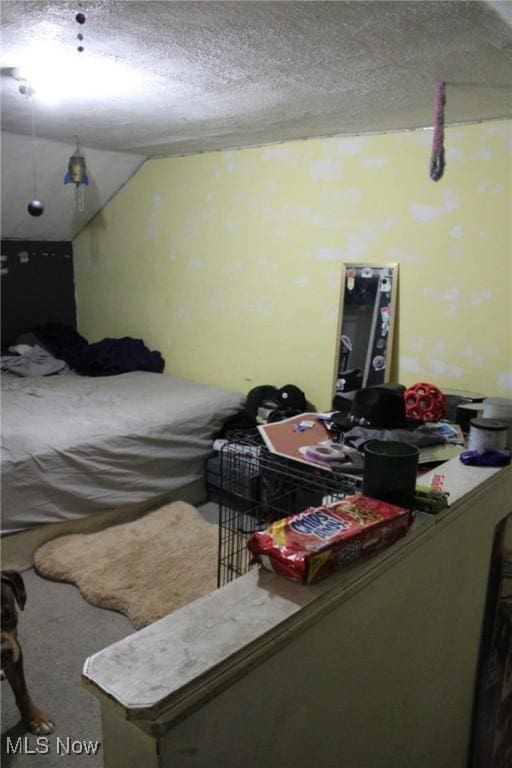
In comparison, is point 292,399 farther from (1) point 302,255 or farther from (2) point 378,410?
(2) point 378,410

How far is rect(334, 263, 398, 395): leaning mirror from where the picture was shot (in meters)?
3.23

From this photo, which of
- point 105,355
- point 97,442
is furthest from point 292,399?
point 105,355

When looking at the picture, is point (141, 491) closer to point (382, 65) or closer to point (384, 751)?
point (384, 751)

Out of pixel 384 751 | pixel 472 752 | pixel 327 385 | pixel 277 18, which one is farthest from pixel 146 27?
pixel 472 752

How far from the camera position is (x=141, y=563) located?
9.45ft

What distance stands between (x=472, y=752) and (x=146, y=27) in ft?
8.32

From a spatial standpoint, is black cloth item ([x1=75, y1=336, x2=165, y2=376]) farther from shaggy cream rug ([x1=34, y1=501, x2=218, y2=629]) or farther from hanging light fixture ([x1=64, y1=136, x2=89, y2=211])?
shaggy cream rug ([x1=34, y1=501, x2=218, y2=629])

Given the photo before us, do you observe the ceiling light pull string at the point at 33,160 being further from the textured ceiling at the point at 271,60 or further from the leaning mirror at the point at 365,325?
the leaning mirror at the point at 365,325

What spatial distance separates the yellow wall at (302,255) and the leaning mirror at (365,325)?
7 cm

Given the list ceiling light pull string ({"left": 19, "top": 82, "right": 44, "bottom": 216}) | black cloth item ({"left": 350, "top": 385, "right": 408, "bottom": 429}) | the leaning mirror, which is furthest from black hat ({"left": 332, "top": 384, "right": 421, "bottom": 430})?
ceiling light pull string ({"left": 19, "top": 82, "right": 44, "bottom": 216})

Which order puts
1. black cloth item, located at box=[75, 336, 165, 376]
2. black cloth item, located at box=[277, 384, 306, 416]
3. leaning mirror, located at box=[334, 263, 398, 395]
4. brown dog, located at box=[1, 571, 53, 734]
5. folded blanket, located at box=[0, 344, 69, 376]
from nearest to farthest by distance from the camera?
brown dog, located at box=[1, 571, 53, 734] < leaning mirror, located at box=[334, 263, 398, 395] < black cloth item, located at box=[277, 384, 306, 416] < folded blanket, located at box=[0, 344, 69, 376] < black cloth item, located at box=[75, 336, 165, 376]

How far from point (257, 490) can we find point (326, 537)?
85.0 inches

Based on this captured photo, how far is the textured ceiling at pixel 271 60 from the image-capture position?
1574mm

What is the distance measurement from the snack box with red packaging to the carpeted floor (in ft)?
4.37
